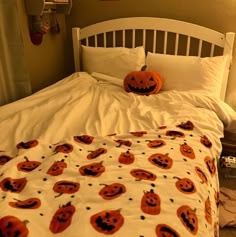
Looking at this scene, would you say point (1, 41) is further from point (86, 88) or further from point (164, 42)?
point (164, 42)

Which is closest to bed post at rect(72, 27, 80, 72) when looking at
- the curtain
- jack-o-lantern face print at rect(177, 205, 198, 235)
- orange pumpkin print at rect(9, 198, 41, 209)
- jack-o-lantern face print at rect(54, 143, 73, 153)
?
the curtain

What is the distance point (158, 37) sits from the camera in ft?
7.69

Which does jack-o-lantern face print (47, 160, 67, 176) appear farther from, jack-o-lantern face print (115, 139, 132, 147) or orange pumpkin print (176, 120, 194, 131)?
orange pumpkin print (176, 120, 194, 131)

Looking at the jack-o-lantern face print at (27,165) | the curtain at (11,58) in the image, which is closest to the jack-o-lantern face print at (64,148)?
the jack-o-lantern face print at (27,165)

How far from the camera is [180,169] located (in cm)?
106

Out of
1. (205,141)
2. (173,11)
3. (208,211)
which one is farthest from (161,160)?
(173,11)

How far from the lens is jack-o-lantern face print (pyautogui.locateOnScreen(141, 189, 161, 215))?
2.65 feet

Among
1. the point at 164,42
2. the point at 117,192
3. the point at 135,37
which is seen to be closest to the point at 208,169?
the point at 117,192

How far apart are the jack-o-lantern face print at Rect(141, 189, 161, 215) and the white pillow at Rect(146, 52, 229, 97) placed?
1.28 m

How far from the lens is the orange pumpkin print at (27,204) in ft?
2.65

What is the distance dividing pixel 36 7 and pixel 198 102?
1388 millimetres

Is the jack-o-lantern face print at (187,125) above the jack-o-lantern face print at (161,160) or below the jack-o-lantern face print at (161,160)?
below

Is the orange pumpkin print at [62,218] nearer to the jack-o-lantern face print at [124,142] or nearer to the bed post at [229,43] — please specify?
the jack-o-lantern face print at [124,142]

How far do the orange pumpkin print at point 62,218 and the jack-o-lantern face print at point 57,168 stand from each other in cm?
20
